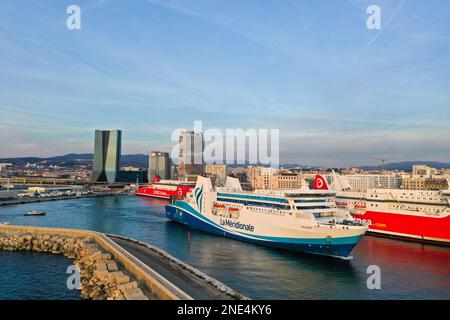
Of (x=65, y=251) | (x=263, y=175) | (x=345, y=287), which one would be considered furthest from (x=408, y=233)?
(x=263, y=175)

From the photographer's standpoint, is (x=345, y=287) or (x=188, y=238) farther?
(x=188, y=238)

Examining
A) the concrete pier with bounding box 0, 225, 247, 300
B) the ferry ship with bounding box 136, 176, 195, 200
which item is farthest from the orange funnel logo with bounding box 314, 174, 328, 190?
the ferry ship with bounding box 136, 176, 195, 200

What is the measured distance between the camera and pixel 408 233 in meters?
29.2

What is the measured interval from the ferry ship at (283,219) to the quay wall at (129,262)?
33.9ft

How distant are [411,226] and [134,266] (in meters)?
24.1

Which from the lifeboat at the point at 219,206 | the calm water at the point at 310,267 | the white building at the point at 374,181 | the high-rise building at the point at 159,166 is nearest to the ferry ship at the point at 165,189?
the white building at the point at 374,181

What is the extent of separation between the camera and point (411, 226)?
2898 cm

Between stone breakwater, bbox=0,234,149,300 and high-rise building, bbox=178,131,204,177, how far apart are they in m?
86.6

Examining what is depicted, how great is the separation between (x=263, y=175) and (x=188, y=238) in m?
78.9

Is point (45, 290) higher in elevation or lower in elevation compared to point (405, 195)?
lower
